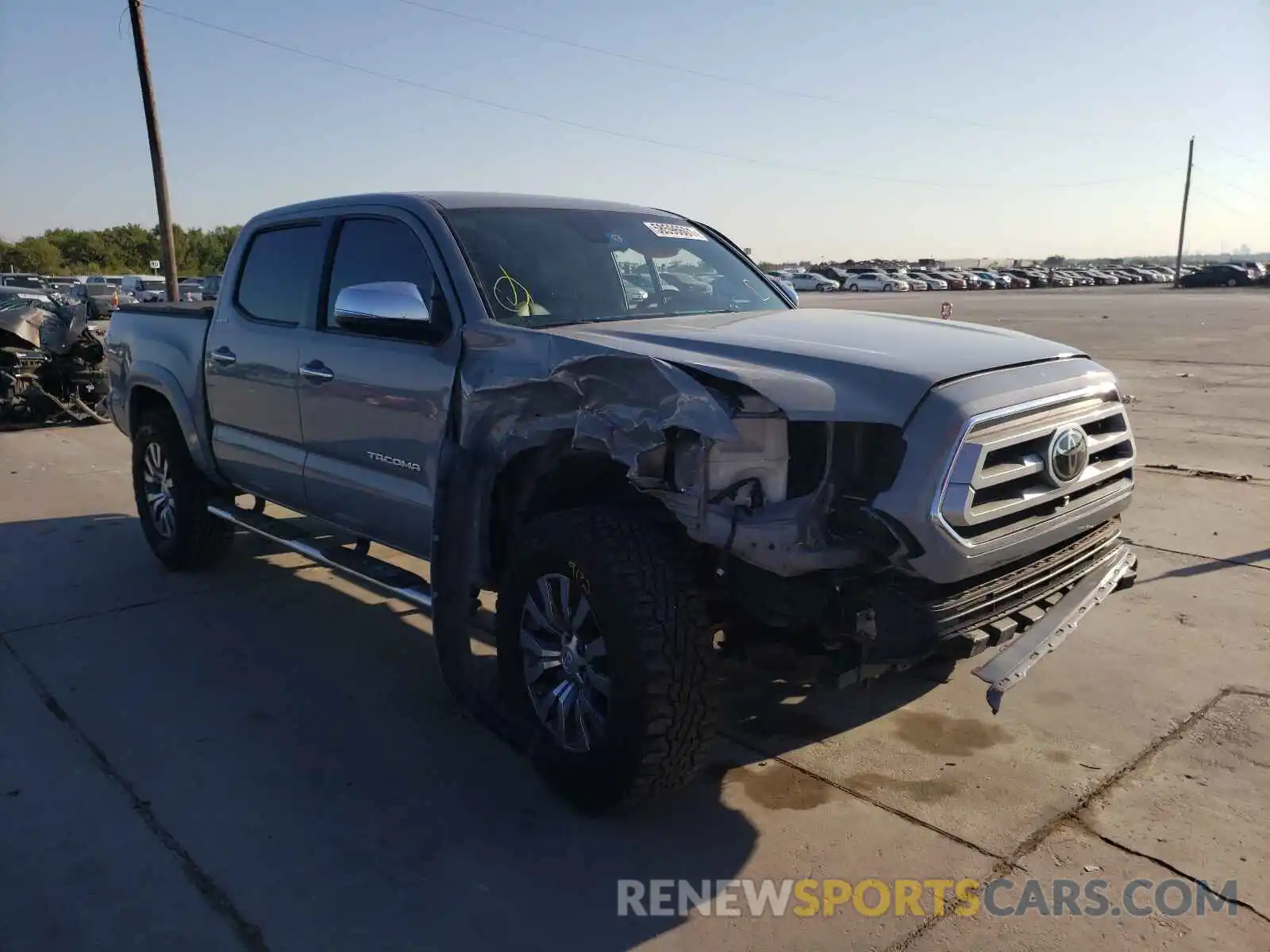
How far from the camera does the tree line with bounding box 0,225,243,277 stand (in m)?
74.2

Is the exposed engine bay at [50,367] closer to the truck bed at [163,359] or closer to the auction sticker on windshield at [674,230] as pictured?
the truck bed at [163,359]

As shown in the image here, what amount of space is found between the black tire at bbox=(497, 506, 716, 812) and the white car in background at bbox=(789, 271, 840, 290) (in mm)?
57467

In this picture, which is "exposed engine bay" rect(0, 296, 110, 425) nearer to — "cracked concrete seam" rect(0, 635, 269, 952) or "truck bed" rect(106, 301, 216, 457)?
"truck bed" rect(106, 301, 216, 457)

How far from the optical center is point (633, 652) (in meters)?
Result: 3.00

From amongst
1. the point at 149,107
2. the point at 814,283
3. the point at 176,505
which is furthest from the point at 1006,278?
the point at 176,505

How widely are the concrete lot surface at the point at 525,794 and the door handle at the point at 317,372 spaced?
1332 mm

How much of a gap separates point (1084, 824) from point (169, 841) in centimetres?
295

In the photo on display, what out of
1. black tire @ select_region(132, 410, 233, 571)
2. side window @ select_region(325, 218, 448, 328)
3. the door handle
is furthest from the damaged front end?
black tire @ select_region(132, 410, 233, 571)

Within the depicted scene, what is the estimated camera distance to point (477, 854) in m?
3.18

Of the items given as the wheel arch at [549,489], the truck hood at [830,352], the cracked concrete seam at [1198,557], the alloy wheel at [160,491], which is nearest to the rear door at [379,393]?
the wheel arch at [549,489]

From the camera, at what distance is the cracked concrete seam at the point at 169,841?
2828mm

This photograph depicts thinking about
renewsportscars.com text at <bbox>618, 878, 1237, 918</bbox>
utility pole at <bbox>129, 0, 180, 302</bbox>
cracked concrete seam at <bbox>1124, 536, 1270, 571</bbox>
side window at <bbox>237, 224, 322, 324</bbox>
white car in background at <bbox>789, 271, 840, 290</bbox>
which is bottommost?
renewsportscars.com text at <bbox>618, 878, 1237, 918</bbox>

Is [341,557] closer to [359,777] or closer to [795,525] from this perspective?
[359,777]

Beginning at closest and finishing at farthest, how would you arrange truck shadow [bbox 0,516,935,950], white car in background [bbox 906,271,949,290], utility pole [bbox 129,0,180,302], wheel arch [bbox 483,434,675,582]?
truck shadow [bbox 0,516,935,950] → wheel arch [bbox 483,434,675,582] → utility pole [bbox 129,0,180,302] → white car in background [bbox 906,271,949,290]
